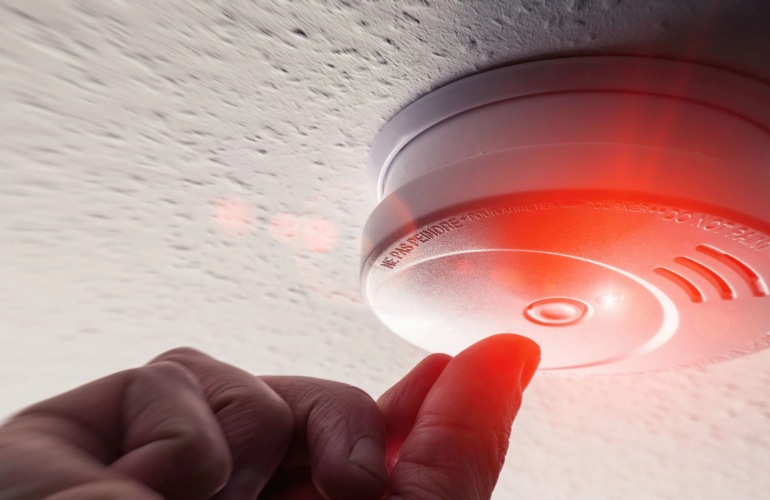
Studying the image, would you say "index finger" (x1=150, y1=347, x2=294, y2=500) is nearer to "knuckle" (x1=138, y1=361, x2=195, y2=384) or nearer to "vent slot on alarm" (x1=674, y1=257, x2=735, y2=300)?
"knuckle" (x1=138, y1=361, x2=195, y2=384)

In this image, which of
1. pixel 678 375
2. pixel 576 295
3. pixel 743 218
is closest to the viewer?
pixel 743 218

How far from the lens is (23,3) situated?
0.42m

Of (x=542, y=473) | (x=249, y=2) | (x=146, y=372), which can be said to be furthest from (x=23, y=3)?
(x=542, y=473)

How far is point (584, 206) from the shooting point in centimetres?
38

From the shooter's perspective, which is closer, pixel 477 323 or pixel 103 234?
pixel 477 323

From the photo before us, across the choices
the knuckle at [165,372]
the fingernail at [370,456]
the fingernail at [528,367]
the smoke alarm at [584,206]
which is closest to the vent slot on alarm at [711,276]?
the smoke alarm at [584,206]

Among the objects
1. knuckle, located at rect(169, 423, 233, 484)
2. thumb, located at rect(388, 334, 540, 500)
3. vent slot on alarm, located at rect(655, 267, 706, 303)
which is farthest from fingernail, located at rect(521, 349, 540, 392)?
knuckle, located at rect(169, 423, 233, 484)

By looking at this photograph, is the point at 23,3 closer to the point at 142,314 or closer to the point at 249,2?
the point at 249,2

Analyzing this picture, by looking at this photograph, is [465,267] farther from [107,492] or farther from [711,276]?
[107,492]

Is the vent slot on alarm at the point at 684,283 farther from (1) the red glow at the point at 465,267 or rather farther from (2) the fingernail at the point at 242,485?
(2) the fingernail at the point at 242,485

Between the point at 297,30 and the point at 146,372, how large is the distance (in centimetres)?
26

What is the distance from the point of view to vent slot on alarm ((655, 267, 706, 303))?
446 millimetres

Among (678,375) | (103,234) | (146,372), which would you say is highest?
(678,375)

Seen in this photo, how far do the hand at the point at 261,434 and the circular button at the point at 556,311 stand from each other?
0.04 m
